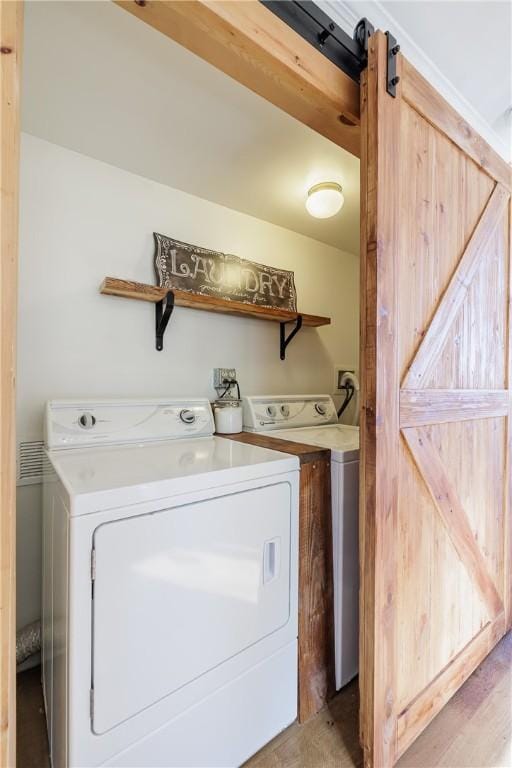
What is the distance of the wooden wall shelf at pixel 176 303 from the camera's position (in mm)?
1569

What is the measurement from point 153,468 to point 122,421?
511mm

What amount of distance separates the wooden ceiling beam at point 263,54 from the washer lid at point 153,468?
112 cm

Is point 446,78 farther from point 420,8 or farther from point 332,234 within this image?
point 332,234

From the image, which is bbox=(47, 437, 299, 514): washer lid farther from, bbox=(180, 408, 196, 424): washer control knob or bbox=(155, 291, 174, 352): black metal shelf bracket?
bbox=(155, 291, 174, 352): black metal shelf bracket

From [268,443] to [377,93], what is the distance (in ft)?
4.18

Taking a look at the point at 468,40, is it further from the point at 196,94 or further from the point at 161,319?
the point at 161,319

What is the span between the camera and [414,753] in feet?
3.87

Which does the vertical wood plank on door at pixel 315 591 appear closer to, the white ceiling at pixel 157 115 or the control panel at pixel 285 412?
the control panel at pixel 285 412

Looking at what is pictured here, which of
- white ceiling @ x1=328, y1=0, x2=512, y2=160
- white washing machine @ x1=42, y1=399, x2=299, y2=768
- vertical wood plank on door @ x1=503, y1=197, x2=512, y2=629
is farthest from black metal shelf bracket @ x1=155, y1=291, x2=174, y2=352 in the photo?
vertical wood plank on door @ x1=503, y1=197, x2=512, y2=629

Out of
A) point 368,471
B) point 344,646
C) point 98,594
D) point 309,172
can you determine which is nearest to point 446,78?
point 309,172

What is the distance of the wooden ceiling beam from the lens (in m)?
0.83

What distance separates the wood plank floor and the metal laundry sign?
1852 millimetres

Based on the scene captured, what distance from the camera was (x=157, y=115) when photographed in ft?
4.55

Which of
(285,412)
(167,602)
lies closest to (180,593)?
(167,602)
